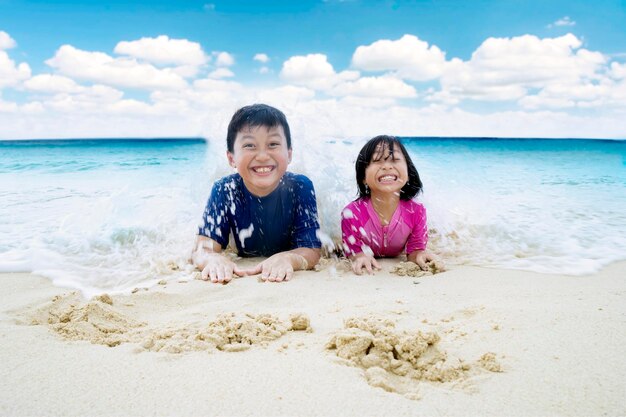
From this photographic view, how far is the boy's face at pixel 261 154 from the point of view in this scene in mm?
3404

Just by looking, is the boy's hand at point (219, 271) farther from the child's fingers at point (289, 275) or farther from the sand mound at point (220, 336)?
the sand mound at point (220, 336)

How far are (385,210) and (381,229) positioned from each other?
16cm

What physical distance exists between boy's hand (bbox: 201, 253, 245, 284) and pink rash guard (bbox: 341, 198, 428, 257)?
926mm

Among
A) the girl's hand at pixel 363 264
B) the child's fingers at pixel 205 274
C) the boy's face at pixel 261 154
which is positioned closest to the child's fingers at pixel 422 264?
the girl's hand at pixel 363 264

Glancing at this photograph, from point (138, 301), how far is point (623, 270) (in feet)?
10.7

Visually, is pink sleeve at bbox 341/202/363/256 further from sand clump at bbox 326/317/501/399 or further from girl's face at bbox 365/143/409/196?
sand clump at bbox 326/317/501/399

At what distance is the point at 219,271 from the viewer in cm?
310

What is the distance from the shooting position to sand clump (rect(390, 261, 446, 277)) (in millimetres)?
3254

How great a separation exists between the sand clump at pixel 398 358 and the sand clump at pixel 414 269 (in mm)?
1434

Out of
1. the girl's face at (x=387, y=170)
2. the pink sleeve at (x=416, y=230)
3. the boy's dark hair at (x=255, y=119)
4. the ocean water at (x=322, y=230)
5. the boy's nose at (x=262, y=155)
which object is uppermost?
the boy's dark hair at (x=255, y=119)

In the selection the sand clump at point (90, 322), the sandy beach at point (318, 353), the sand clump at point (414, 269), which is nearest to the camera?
the sandy beach at point (318, 353)

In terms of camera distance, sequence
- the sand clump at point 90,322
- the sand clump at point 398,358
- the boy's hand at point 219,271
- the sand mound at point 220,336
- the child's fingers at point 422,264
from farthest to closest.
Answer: the child's fingers at point 422,264
the boy's hand at point 219,271
the sand clump at point 90,322
the sand mound at point 220,336
the sand clump at point 398,358

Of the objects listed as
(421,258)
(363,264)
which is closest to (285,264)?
(363,264)

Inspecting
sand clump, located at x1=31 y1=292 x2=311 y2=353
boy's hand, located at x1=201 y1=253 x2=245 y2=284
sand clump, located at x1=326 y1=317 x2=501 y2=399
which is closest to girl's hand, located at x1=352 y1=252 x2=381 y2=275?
boy's hand, located at x1=201 y1=253 x2=245 y2=284
